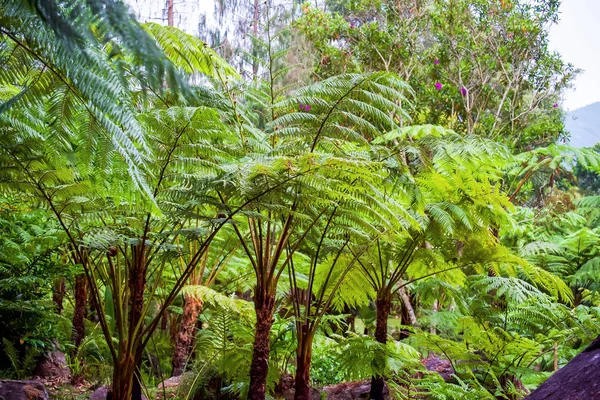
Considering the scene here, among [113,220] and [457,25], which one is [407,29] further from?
[113,220]

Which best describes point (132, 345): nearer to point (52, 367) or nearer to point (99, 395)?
point (99, 395)

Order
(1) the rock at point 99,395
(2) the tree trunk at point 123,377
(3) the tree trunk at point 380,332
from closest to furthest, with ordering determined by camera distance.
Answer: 1. (2) the tree trunk at point 123,377
2. (1) the rock at point 99,395
3. (3) the tree trunk at point 380,332

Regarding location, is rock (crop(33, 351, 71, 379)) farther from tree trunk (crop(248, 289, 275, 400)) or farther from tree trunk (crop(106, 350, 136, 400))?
tree trunk (crop(248, 289, 275, 400))

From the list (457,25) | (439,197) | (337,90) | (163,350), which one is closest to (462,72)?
(457,25)

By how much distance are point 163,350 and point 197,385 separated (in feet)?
8.75

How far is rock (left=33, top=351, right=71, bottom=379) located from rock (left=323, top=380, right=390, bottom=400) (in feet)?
5.86

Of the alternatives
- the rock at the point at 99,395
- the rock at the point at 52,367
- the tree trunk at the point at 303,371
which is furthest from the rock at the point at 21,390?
the tree trunk at the point at 303,371

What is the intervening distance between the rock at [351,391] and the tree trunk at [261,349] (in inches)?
47.7

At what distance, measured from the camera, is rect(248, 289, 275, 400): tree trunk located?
231 centimetres

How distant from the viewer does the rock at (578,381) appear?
4.55 ft

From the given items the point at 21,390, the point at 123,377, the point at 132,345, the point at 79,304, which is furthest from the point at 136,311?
the point at 79,304

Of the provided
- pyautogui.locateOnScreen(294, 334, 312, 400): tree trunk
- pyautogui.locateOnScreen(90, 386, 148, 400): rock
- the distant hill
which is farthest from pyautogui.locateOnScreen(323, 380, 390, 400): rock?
the distant hill

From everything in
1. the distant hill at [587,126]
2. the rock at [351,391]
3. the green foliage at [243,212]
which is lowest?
the rock at [351,391]

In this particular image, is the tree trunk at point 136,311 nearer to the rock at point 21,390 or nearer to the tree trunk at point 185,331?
the rock at point 21,390
